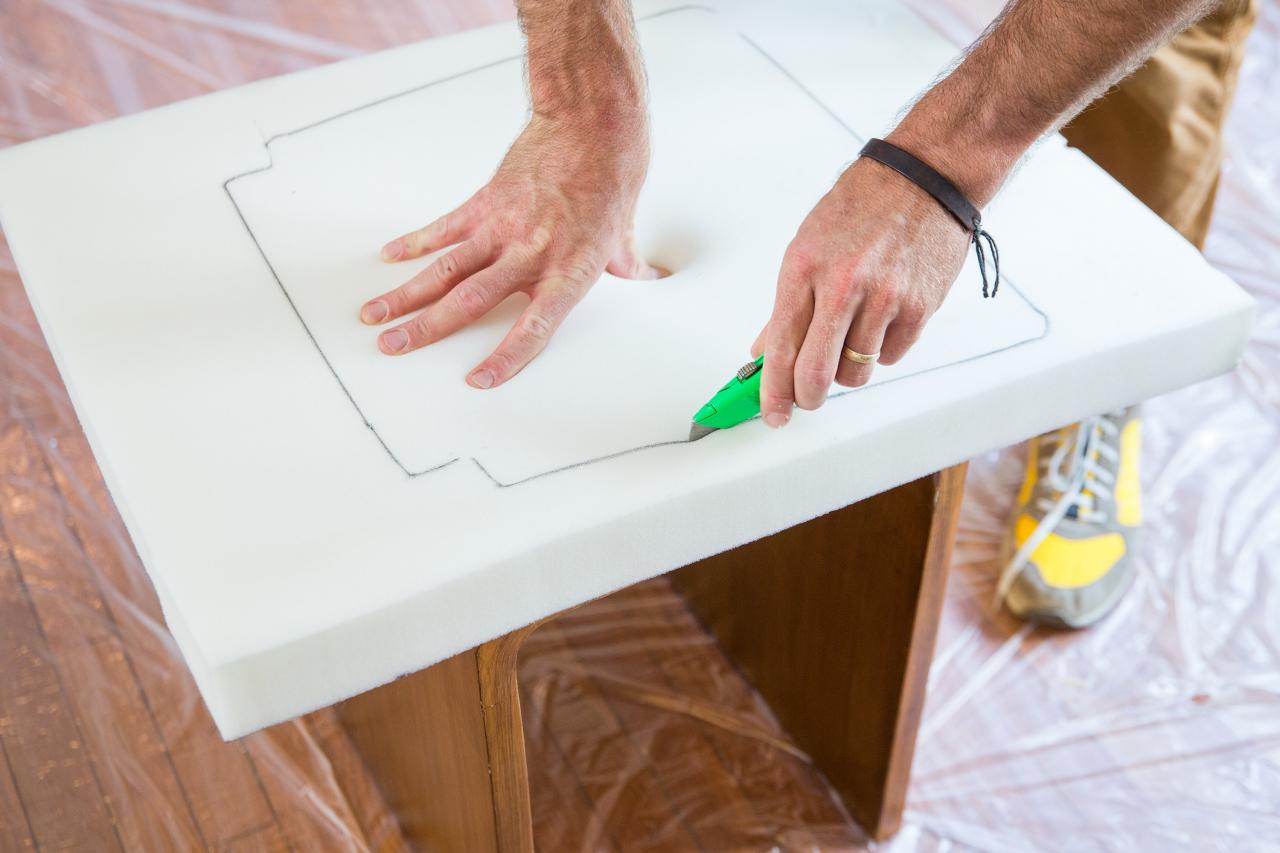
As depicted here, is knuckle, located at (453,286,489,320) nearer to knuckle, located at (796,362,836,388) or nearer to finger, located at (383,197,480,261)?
finger, located at (383,197,480,261)

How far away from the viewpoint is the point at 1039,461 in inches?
62.9

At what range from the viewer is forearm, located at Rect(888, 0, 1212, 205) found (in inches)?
32.8

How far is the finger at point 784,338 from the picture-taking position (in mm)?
863

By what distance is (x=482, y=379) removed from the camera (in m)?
0.95

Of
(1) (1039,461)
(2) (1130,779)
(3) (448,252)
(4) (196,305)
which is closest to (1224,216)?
(1) (1039,461)

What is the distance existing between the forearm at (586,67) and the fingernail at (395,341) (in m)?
0.21

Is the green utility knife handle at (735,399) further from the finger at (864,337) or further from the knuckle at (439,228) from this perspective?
the knuckle at (439,228)

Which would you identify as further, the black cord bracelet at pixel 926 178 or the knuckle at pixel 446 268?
the knuckle at pixel 446 268

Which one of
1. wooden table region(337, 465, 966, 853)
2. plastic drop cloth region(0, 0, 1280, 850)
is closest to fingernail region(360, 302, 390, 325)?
wooden table region(337, 465, 966, 853)

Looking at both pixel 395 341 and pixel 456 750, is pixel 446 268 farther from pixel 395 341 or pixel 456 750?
pixel 456 750

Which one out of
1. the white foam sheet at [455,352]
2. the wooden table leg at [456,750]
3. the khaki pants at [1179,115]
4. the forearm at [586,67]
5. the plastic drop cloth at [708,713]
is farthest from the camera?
the khaki pants at [1179,115]

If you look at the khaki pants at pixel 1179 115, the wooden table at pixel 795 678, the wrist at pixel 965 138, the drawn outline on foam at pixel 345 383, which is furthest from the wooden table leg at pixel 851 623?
the khaki pants at pixel 1179 115

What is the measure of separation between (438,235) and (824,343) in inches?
13.3

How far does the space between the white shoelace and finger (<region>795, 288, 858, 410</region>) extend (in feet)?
2.45
